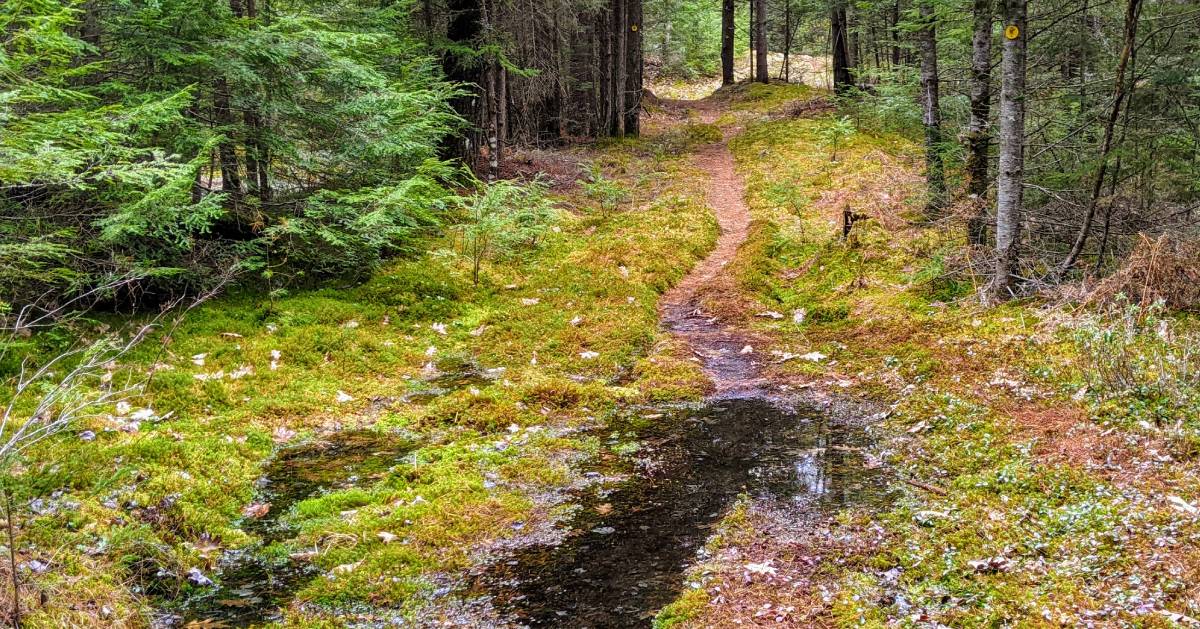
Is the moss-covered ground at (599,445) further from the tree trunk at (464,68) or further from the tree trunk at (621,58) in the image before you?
the tree trunk at (621,58)

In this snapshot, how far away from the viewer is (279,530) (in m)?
5.12

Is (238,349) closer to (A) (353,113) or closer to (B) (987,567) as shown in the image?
(A) (353,113)

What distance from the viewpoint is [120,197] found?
741 cm

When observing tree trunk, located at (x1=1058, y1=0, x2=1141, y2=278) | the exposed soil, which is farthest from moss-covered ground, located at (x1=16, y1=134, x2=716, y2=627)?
tree trunk, located at (x1=1058, y1=0, x2=1141, y2=278)

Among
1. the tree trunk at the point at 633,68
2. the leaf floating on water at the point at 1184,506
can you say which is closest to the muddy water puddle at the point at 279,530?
the leaf floating on water at the point at 1184,506

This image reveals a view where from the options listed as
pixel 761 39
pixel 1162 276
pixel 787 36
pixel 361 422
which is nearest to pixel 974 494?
pixel 1162 276

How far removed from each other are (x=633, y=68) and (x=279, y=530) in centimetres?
2417

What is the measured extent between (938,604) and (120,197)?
27.2ft

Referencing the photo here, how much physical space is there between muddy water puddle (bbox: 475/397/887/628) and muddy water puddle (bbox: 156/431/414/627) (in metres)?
1.35

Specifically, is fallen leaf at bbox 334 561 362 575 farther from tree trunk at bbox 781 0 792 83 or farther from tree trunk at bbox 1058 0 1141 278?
tree trunk at bbox 781 0 792 83

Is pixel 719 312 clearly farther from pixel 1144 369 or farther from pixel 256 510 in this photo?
pixel 256 510

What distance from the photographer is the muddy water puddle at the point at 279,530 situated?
4.22 metres

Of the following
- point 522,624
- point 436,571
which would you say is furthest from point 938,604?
point 436,571

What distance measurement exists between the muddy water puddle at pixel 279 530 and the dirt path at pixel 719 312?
373 centimetres
